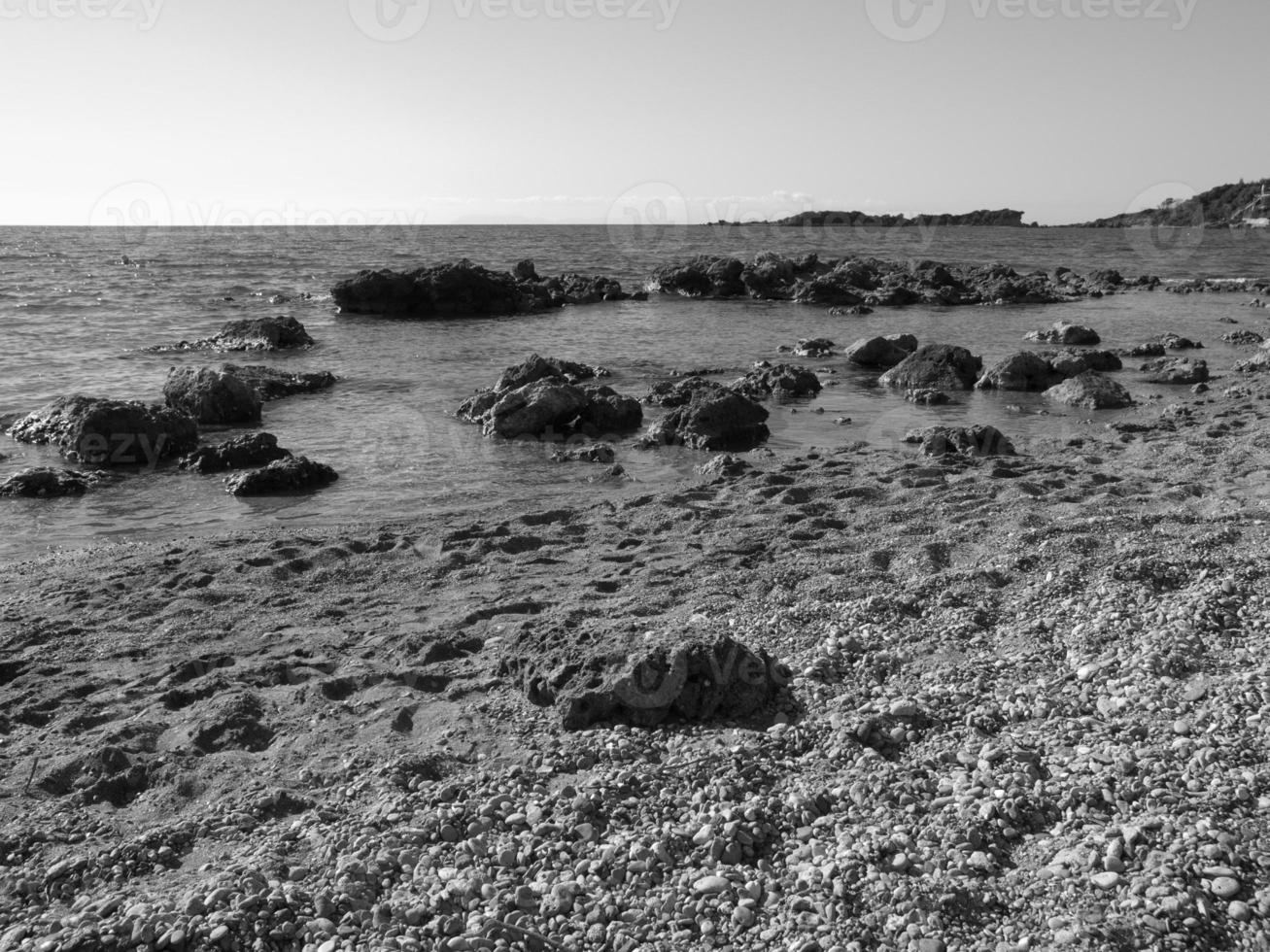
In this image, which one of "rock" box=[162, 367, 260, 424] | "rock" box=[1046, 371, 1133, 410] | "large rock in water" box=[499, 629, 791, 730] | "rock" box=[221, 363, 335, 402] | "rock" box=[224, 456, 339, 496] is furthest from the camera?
"rock" box=[221, 363, 335, 402]

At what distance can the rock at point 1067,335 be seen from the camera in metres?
22.2

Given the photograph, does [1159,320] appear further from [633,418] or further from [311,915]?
[311,915]

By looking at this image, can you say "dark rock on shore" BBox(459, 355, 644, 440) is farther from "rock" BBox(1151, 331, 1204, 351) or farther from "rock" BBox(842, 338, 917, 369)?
"rock" BBox(1151, 331, 1204, 351)

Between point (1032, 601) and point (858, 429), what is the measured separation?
746 cm

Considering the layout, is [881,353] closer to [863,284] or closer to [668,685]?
[668,685]

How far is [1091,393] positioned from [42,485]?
47.4 ft

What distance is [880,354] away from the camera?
1964 cm

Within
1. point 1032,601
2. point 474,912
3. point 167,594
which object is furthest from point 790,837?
point 167,594

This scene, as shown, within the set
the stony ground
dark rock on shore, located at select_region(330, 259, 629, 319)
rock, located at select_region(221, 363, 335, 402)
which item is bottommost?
the stony ground

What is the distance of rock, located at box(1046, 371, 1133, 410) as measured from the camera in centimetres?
1492

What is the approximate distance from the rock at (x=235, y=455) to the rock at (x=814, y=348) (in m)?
12.6

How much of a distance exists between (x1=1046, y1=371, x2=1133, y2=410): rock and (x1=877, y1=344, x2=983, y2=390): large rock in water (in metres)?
1.65

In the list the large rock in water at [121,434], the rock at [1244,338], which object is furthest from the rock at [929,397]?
the large rock in water at [121,434]

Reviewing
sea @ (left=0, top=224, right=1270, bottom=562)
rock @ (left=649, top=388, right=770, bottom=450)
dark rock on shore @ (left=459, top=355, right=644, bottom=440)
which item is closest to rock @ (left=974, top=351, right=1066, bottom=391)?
sea @ (left=0, top=224, right=1270, bottom=562)
